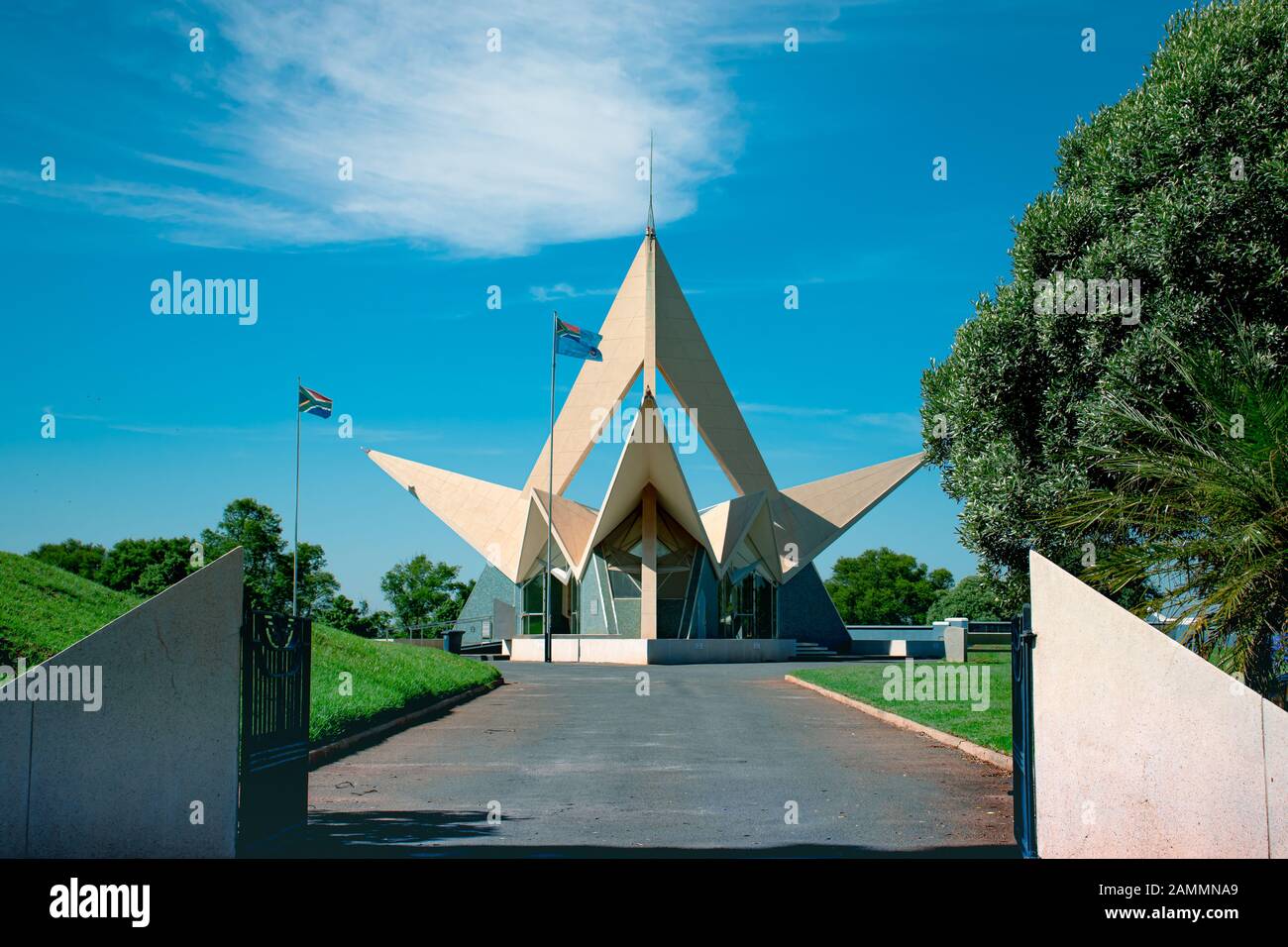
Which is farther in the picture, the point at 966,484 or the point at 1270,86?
the point at 966,484

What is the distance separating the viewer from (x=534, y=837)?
8.11 metres

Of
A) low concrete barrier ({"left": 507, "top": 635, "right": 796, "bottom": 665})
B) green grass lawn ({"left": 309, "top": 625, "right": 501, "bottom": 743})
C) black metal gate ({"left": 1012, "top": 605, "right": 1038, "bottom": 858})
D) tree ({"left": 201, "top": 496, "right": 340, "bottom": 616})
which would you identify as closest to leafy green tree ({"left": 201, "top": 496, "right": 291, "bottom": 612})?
tree ({"left": 201, "top": 496, "right": 340, "bottom": 616})

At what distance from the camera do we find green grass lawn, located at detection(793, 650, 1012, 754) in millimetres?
13766

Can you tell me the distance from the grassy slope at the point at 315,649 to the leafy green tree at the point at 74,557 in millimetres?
43968

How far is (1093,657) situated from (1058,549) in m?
6.51

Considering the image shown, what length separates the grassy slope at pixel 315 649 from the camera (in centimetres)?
1349

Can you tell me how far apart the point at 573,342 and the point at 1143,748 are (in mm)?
33330

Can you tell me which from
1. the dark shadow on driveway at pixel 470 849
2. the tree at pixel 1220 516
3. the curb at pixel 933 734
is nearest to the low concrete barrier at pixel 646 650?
the curb at pixel 933 734

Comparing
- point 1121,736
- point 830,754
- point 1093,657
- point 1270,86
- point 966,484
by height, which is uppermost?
point 1270,86

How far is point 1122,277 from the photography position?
12.4 meters

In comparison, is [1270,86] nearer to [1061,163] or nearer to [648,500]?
[1061,163]

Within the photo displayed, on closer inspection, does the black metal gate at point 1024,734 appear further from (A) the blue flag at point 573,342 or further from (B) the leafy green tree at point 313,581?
(B) the leafy green tree at point 313,581

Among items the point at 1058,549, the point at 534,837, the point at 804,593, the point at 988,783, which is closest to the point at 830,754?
the point at 988,783

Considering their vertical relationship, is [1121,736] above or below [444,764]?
above
